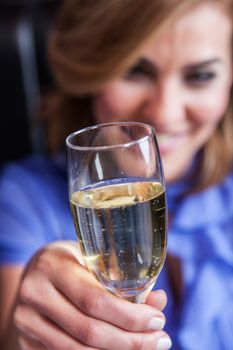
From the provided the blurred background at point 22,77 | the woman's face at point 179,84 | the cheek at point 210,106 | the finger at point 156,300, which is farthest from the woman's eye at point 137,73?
the finger at point 156,300

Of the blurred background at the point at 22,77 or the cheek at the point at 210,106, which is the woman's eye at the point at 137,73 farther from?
the blurred background at the point at 22,77

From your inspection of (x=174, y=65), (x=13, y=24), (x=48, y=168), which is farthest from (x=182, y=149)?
(x=13, y=24)

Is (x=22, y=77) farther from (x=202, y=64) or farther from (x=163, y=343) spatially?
(x=163, y=343)

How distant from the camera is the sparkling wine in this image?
0.61 m

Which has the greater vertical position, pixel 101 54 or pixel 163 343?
pixel 101 54

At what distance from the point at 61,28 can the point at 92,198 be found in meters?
0.82

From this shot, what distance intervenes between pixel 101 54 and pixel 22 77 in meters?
0.40

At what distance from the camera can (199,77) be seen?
1.23 metres

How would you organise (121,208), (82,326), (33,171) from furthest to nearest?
(33,171)
(82,326)
(121,208)

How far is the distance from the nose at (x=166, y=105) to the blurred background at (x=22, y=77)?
1.58ft

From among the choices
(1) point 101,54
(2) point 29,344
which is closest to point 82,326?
(2) point 29,344

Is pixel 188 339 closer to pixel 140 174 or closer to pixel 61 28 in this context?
pixel 140 174

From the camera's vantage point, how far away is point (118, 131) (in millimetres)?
677

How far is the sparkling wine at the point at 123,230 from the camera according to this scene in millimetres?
607
